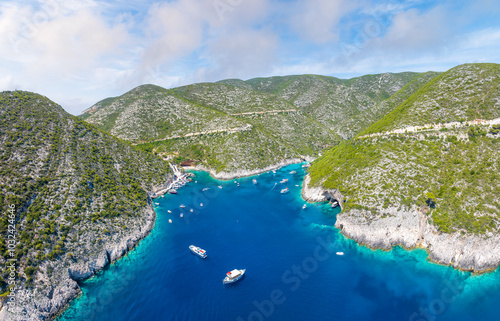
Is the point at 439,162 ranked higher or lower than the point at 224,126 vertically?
lower

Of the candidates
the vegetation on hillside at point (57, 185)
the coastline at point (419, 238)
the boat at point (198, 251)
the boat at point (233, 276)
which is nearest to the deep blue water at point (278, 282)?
the boat at point (233, 276)

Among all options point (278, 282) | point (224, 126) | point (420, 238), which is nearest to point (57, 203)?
point (278, 282)

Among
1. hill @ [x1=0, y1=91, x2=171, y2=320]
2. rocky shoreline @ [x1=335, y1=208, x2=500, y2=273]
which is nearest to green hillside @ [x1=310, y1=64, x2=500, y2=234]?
rocky shoreline @ [x1=335, y1=208, x2=500, y2=273]

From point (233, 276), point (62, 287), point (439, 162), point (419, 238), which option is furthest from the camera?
point (439, 162)

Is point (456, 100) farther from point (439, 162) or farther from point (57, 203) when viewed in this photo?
point (57, 203)

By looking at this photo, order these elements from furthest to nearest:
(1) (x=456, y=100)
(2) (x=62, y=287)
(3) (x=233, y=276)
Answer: (1) (x=456, y=100), (3) (x=233, y=276), (2) (x=62, y=287)

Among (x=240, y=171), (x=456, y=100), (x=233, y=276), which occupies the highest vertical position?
(x=456, y=100)

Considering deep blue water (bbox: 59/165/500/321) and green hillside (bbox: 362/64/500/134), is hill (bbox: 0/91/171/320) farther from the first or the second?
green hillside (bbox: 362/64/500/134)
